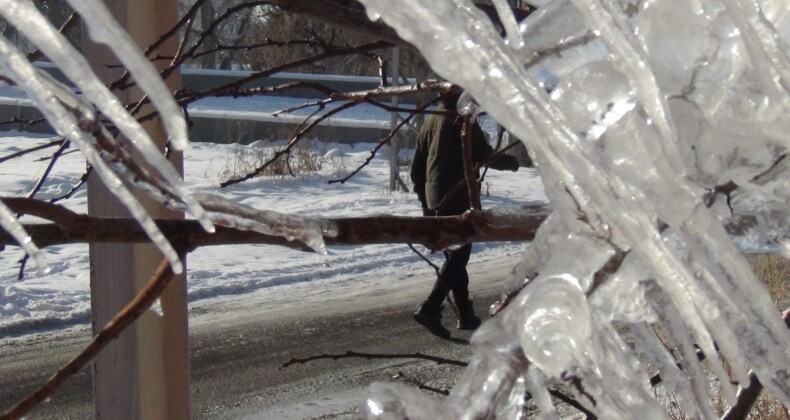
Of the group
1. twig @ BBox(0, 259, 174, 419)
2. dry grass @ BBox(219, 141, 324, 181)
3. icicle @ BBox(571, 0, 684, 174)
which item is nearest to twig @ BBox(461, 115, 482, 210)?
twig @ BBox(0, 259, 174, 419)

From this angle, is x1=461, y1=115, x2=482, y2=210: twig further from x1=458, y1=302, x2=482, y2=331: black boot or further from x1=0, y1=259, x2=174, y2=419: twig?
x1=458, y1=302, x2=482, y2=331: black boot

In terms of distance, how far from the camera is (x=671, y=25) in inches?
27.8

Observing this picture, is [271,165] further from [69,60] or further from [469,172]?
[69,60]

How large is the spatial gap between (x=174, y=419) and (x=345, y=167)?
10542 millimetres

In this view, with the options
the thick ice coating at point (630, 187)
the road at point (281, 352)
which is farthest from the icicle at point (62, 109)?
the road at point (281, 352)

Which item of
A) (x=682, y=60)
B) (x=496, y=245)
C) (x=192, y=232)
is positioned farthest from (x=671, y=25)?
(x=496, y=245)

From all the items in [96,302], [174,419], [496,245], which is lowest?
[496,245]

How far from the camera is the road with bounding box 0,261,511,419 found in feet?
16.0

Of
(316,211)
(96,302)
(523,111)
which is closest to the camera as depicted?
(523,111)

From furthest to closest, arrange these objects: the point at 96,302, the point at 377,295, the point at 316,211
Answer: the point at 316,211 → the point at 377,295 → the point at 96,302

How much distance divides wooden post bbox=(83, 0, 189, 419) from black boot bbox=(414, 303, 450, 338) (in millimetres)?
4086

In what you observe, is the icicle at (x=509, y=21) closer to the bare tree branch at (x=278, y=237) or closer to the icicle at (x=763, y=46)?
the icicle at (x=763, y=46)

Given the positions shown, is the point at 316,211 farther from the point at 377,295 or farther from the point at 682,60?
the point at 682,60

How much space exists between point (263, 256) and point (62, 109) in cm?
792
